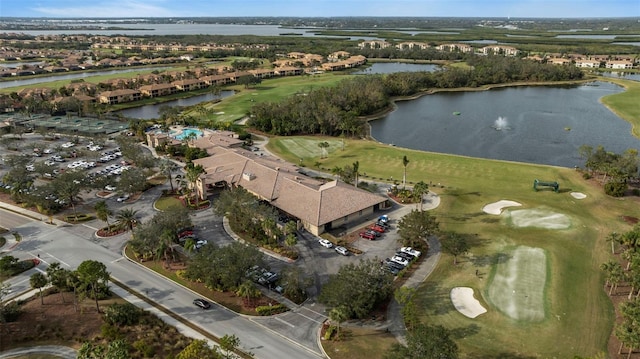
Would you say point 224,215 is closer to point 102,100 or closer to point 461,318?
point 461,318

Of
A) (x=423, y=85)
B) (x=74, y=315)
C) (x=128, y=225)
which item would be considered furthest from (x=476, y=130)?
(x=74, y=315)

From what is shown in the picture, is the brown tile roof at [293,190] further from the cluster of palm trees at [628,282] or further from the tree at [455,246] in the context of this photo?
the cluster of palm trees at [628,282]

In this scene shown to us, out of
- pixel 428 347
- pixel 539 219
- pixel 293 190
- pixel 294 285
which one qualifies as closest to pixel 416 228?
pixel 294 285

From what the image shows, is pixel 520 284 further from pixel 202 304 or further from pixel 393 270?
pixel 202 304

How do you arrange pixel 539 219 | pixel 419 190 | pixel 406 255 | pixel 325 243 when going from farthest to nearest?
1. pixel 419 190
2. pixel 539 219
3. pixel 325 243
4. pixel 406 255

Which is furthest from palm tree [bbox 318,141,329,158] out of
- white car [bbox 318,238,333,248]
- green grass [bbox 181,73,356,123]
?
white car [bbox 318,238,333,248]

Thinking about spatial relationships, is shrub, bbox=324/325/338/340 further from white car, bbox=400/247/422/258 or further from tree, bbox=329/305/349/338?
white car, bbox=400/247/422/258
